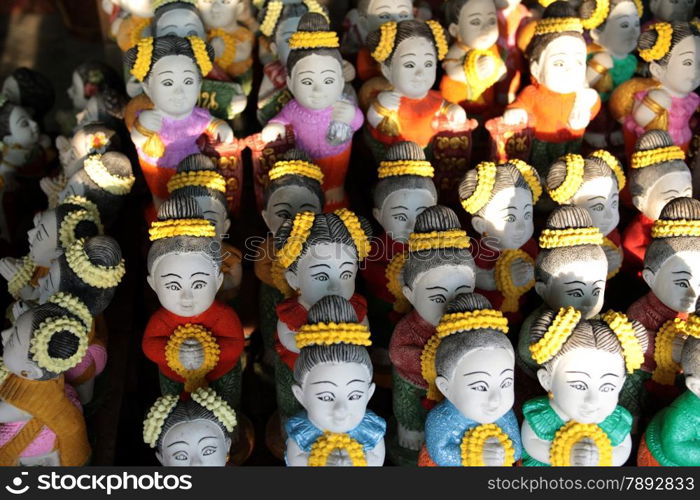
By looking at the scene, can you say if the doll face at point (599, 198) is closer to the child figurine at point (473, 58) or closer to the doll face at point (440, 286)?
the doll face at point (440, 286)

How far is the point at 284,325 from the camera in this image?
2.71m

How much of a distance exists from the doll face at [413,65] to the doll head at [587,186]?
1.92 feet

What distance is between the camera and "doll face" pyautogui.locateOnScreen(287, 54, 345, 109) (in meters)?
3.08

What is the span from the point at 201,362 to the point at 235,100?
1187 mm

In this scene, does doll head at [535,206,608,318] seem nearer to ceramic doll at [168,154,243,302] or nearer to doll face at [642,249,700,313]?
doll face at [642,249,700,313]

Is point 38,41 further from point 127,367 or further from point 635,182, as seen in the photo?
point 635,182

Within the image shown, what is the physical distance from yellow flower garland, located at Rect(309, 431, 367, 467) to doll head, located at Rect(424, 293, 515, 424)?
0.94 feet

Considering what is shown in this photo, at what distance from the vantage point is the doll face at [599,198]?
289 cm

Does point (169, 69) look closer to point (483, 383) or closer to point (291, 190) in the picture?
point (291, 190)

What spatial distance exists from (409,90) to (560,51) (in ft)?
1.78

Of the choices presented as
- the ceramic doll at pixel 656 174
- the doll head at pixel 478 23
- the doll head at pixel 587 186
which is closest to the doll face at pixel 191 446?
the doll head at pixel 587 186

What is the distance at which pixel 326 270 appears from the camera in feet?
8.63

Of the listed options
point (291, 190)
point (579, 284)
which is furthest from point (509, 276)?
point (291, 190)

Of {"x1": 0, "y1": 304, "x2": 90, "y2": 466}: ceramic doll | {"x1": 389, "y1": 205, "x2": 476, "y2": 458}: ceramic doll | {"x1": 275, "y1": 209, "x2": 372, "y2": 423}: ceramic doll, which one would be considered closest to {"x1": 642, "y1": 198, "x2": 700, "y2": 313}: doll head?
{"x1": 389, "y1": 205, "x2": 476, "y2": 458}: ceramic doll
